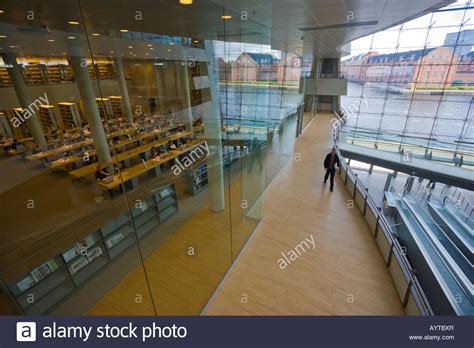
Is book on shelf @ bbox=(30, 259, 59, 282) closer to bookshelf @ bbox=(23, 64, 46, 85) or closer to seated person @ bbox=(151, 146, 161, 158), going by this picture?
seated person @ bbox=(151, 146, 161, 158)

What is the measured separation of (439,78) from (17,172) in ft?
52.7

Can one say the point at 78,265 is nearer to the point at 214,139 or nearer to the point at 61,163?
the point at 214,139

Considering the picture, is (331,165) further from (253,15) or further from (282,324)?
(282,324)

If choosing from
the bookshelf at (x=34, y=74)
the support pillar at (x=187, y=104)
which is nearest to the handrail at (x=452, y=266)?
the support pillar at (x=187, y=104)

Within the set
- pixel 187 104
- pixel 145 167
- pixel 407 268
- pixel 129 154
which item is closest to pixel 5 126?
pixel 129 154

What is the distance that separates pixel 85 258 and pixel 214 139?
332cm

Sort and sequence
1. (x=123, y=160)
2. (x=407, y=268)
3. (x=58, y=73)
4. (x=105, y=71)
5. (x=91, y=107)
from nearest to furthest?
(x=407, y=268), (x=105, y=71), (x=91, y=107), (x=123, y=160), (x=58, y=73)

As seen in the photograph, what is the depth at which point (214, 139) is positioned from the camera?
502 cm

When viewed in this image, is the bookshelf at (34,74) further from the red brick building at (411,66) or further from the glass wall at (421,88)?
the red brick building at (411,66)

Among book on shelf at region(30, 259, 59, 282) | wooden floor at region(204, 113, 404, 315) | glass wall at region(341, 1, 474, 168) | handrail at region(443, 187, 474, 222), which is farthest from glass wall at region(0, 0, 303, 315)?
glass wall at region(341, 1, 474, 168)

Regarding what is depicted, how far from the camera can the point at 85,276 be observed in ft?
12.5

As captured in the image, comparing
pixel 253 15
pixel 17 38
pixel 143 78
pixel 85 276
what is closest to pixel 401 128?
pixel 253 15

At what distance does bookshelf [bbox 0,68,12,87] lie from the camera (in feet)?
17.9

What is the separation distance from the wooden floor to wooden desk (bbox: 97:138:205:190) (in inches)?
119
